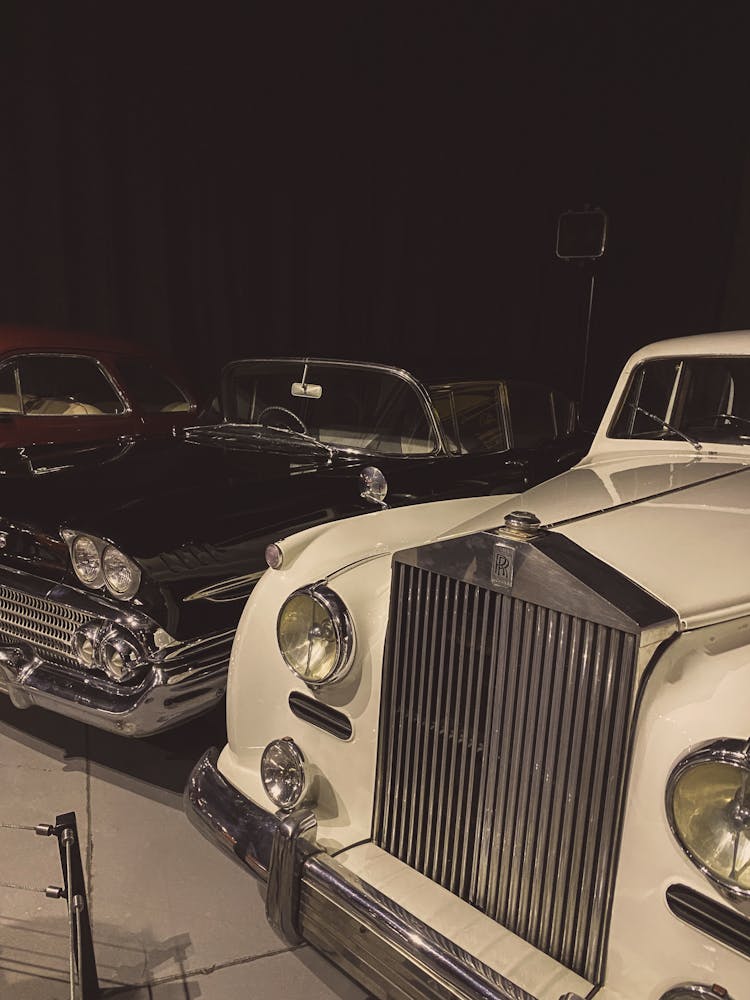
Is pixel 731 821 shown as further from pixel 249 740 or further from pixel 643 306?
pixel 643 306

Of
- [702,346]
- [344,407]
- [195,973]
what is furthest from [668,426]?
[195,973]

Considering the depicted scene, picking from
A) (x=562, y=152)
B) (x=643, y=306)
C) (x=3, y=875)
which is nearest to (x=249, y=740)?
(x=3, y=875)

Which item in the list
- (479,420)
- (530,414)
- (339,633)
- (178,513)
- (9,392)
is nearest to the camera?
(339,633)

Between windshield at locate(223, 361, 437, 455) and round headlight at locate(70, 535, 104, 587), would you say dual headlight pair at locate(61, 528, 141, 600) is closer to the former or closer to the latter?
round headlight at locate(70, 535, 104, 587)

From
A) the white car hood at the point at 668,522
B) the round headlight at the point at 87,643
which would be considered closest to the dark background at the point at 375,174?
the white car hood at the point at 668,522

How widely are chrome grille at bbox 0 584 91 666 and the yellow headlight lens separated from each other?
2.00m

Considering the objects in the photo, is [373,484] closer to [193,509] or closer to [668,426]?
[193,509]

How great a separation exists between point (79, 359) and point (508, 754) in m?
3.98

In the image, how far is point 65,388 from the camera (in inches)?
185

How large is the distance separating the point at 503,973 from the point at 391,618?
28.2 inches

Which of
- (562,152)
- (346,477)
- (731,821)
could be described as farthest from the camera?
(562,152)

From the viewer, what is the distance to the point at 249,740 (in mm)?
2084

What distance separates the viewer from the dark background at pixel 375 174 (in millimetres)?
6094

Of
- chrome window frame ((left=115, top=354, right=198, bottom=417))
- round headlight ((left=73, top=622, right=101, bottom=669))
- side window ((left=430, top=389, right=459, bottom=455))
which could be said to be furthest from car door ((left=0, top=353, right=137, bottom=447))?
side window ((left=430, top=389, right=459, bottom=455))
